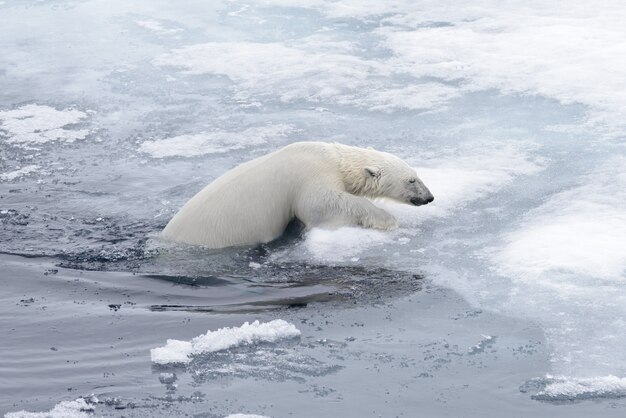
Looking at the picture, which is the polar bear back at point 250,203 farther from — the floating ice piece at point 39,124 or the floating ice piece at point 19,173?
the floating ice piece at point 39,124

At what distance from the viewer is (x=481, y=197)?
762 centimetres

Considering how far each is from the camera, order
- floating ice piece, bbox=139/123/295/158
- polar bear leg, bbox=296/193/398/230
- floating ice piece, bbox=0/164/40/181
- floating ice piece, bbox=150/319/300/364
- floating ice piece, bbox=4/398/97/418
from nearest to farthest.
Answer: floating ice piece, bbox=4/398/97/418 → floating ice piece, bbox=150/319/300/364 → polar bear leg, bbox=296/193/398/230 → floating ice piece, bbox=0/164/40/181 → floating ice piece, bbox=139/123/295/158

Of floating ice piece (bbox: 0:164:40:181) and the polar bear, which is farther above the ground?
the polar bear

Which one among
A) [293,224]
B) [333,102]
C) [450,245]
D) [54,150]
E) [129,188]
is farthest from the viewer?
[333,102]

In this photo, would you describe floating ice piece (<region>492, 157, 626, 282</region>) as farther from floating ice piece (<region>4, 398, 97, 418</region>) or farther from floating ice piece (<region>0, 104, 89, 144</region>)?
floating ice piece (<region>0, 104, 89, 144</region>)

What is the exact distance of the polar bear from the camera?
7.04 metres

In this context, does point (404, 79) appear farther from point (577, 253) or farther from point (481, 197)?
point (577, 253)

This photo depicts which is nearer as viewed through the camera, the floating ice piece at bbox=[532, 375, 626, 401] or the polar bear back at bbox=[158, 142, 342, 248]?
the floating ice piece at bbox=[532, 375, 626, 401]

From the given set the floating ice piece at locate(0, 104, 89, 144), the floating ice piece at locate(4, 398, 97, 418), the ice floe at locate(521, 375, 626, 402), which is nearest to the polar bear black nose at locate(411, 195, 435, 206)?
the ice floe at locate(521, 375, 626, 402)

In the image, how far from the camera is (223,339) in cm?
531

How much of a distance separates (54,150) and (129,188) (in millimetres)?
1394

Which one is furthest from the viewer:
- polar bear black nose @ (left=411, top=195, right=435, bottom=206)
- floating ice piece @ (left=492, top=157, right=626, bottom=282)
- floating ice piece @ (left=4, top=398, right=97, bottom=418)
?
polar bear black nose @ (left=411, top=195, right=435, bottom=206)

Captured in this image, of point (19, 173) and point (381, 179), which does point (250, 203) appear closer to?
point (381, 179)

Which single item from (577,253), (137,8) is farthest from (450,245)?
(137,8)
